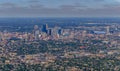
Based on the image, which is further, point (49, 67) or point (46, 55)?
point (46, 55)

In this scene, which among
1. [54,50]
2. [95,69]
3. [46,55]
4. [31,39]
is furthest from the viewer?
[31,39]

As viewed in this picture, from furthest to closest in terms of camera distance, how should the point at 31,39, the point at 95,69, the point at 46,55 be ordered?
the point at 31,39
the point at 46,55
the point at 95,69

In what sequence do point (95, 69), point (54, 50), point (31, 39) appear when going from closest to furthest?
1. point (95, 69)
2. point (54, 50)
3. point (31, 39)

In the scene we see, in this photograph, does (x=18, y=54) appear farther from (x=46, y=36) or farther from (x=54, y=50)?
(x=46, y=36)

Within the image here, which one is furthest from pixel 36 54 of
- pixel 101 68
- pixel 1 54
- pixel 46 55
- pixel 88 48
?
pixel 101 68

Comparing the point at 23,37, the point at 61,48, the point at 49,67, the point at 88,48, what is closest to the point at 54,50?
the point at 61,48

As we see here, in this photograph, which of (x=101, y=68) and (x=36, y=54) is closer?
(x=101, y=68)

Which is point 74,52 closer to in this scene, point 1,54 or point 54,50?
point 54,50

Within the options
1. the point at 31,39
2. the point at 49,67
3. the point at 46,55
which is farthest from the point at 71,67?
the point at 31,39
